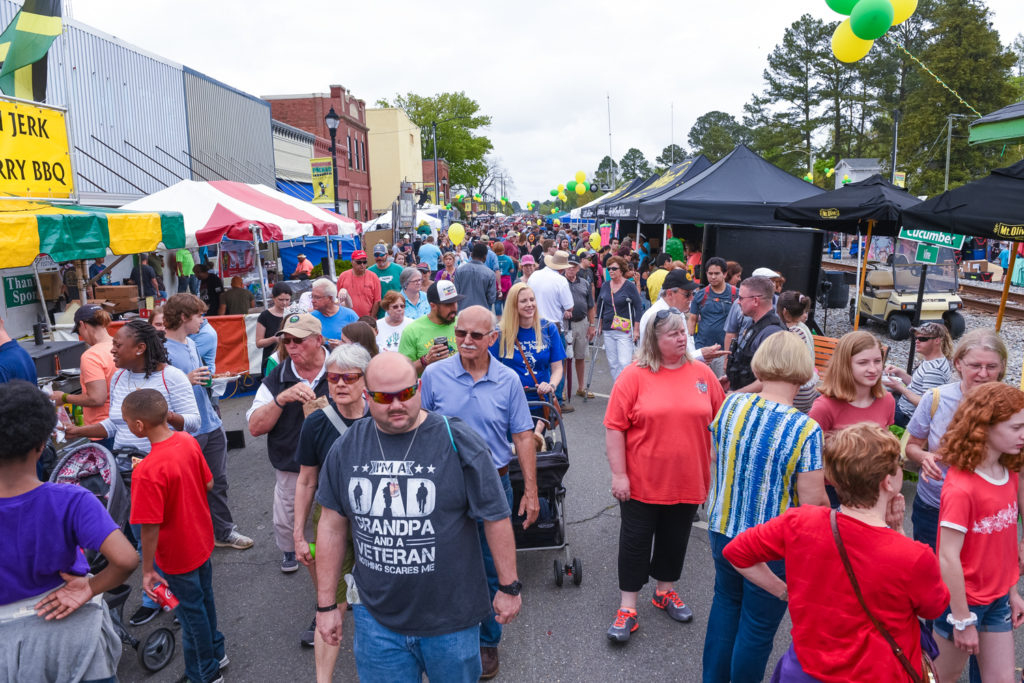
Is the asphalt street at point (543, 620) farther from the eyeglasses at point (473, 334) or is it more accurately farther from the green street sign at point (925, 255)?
the green street sign at point (925, 255)

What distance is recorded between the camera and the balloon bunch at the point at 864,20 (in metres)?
7.86

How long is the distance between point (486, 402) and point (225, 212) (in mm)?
8201

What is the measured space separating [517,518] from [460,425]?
1.98 m

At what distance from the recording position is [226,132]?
21.5 meters

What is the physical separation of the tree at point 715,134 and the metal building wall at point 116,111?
6506 cm

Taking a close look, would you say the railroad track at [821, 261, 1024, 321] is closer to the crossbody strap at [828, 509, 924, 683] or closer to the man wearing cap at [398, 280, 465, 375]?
the man wearing cap at [398, 280, 465, 375]

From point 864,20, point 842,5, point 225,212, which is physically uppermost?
point 842,5

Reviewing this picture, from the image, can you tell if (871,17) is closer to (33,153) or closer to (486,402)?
(486,402)

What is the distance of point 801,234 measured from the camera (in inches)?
477

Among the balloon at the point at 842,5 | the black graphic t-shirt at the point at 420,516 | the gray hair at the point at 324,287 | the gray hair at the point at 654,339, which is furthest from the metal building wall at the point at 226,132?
the black graphic t-shirt at the point at 420,516

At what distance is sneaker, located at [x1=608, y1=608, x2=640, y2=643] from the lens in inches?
148

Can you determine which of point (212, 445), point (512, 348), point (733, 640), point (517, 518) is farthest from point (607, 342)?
point (733, 640)

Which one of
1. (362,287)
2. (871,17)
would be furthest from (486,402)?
(871,17)

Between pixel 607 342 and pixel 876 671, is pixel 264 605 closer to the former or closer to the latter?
pixel 876 671
